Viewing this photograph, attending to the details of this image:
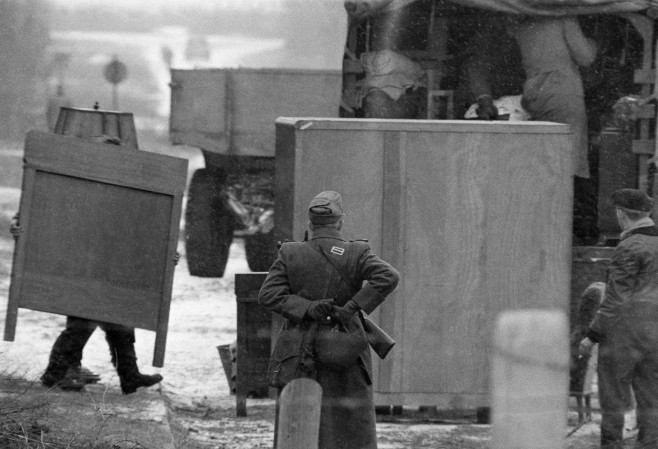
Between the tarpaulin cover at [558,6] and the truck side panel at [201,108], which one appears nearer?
the tarpaulin cover at [558,6]

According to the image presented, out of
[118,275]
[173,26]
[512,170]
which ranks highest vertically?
[173,26]

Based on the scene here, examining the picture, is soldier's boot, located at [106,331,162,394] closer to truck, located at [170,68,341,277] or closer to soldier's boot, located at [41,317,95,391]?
soldier's boot, located at [41,317,95,391]

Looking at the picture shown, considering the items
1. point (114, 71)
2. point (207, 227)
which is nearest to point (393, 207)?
point (207, 227)


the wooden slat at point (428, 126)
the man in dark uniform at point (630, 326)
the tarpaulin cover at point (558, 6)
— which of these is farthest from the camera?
the tarpaulin cover at point (558, 6)

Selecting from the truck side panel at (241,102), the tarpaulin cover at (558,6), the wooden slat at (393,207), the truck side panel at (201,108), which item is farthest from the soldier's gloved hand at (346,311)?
the truck side panel at (201,108)

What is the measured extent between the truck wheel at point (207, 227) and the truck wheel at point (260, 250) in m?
0.29

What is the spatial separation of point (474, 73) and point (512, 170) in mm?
2596

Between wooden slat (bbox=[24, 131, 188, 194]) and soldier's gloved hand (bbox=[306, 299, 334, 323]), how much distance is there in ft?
8.30

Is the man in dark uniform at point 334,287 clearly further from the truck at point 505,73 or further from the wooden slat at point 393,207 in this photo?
the truck at point 505,73

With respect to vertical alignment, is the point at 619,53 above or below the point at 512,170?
above

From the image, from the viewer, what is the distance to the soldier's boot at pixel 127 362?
8.77 m

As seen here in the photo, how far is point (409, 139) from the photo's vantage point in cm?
788

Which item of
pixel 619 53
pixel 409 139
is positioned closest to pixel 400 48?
pixel 619 53

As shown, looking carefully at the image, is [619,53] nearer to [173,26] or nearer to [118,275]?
[118,275]
